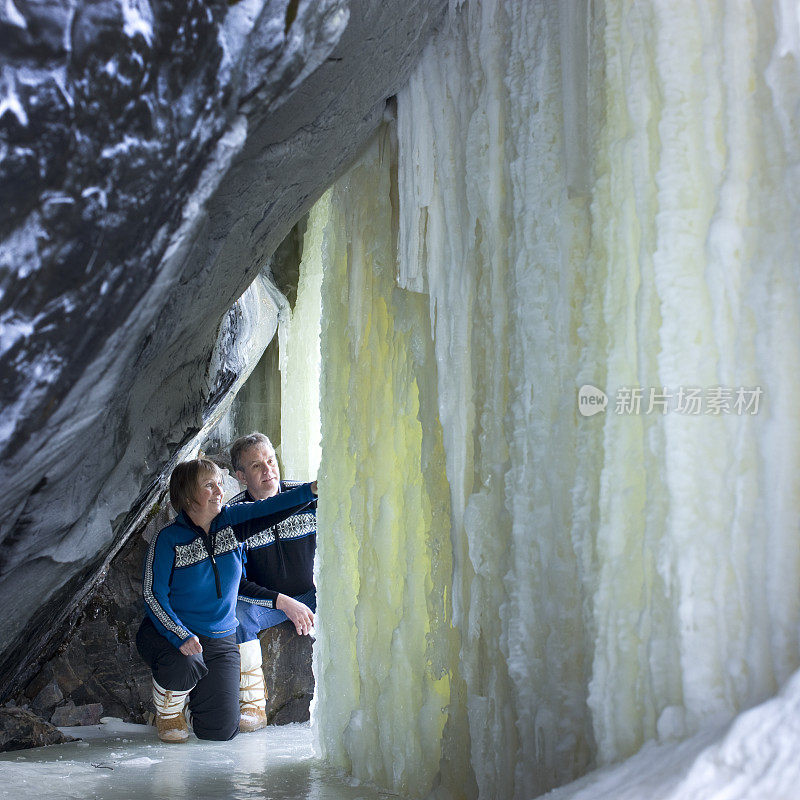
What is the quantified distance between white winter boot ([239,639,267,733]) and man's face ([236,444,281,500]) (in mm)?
739

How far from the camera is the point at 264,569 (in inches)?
163

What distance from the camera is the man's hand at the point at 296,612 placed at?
3990mm

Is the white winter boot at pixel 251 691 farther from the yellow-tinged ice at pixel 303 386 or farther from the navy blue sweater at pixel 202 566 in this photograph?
the yellow-tinged ice at pixel 303 386

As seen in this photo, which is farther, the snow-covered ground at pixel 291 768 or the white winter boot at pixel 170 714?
the white winter boot at pixel 170 714

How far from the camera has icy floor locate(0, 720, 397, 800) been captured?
2.63m

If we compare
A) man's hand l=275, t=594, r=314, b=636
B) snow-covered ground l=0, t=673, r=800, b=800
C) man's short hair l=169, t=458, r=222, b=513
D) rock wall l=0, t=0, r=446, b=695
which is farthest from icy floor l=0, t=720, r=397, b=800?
man's short hair l=169, t=458, r=222, b=513

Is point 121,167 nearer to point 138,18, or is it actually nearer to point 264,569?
point 138,18

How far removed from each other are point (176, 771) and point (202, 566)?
90 cm

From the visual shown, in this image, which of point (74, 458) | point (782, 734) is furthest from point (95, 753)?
point (782, 734)

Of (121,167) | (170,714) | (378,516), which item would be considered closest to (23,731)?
(170,714)

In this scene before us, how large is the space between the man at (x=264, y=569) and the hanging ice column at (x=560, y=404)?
35.6 inches

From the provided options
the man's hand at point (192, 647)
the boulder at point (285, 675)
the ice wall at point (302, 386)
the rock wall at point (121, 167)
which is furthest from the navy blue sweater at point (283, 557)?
the rock wall at point (121, 167)

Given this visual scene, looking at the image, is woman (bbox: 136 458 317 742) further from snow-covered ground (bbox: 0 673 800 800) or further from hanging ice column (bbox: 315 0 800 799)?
hanging ice column (bbox: 315 0 800 799)

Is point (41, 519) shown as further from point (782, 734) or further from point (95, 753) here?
point (782, 734)
